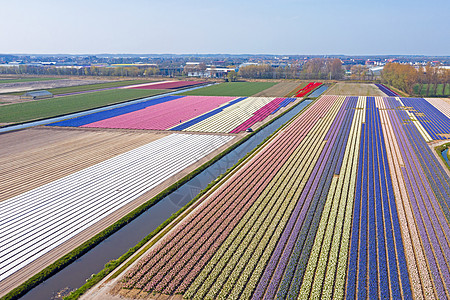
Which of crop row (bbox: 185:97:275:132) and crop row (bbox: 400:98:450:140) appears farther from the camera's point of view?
crop row (bbox: 185:97:275:132)

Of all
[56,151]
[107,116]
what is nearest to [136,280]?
[56,151]

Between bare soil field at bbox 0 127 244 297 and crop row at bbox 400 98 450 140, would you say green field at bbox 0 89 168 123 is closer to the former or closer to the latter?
bare soil field at bbox 0 127 244 297

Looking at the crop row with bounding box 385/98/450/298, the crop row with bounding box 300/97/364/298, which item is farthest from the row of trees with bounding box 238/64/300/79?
the crop row with bounding box 300/97/364/298

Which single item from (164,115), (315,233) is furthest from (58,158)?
(315,233)

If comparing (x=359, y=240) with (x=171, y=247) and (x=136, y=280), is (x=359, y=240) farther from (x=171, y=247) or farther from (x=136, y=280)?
(x=136, y=280)

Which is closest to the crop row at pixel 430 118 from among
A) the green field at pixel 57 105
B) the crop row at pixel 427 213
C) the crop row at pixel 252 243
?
the crop row at pixel 427 213

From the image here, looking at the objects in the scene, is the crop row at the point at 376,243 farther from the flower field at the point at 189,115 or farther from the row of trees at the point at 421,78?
the row of trees at the point at 421,78
